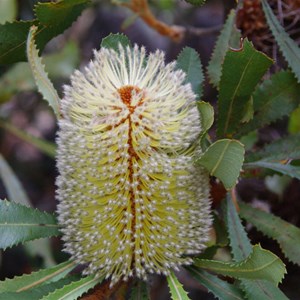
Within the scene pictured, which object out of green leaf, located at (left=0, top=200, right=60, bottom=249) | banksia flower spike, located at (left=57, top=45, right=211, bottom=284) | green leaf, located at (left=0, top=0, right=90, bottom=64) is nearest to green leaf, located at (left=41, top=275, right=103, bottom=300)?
banksia flower spike, located at (left=57, top=45, right=211, bottom=284)

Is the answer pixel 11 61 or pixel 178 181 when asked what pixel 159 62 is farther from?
pixel 11 61

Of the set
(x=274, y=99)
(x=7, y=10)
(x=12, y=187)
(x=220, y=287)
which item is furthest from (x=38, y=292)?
(x=7, y=10)

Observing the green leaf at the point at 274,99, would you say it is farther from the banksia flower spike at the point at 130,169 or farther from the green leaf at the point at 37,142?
the green leaf at the point at 37,142

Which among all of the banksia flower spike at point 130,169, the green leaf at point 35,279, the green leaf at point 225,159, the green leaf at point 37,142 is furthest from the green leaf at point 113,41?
the green leaf at point 37,142

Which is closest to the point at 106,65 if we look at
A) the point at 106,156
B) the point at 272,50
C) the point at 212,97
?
the point at 106,156

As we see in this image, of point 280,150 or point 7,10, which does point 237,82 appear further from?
point 7,10

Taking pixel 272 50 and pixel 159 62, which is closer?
pixel 159 62

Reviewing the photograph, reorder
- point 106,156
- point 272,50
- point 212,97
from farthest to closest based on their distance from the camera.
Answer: point 212,97, point 272,50, point 106,156
